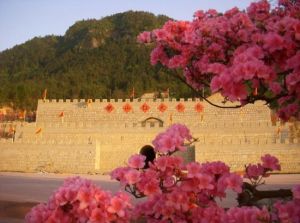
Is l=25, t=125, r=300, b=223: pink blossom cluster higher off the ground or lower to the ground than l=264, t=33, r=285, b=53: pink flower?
lower

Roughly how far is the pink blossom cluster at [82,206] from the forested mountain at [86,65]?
29.2 metres

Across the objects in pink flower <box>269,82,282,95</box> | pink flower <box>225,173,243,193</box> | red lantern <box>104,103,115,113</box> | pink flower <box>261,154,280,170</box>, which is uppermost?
red lantern <box>104,103,115,113</box>

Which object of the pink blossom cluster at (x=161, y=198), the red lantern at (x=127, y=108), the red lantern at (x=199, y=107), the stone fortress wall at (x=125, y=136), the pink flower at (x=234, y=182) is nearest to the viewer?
the pink blossom cluster at (x=161, y=198)

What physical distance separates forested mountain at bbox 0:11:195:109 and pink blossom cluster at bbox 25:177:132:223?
29.2m

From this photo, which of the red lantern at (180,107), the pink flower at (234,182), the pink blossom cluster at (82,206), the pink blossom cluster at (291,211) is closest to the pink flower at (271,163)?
the pink flower at (234,182)

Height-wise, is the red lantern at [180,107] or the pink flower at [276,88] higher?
the red lantern at [180,107]

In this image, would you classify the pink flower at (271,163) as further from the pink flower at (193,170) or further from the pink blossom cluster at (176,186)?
the pink flower at (193,170)

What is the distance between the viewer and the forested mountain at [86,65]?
47281 mm

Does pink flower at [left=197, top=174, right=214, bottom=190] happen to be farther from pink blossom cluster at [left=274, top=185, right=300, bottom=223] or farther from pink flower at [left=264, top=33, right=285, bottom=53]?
pink flower at [left=264, top=33, right=285, bottom=53]

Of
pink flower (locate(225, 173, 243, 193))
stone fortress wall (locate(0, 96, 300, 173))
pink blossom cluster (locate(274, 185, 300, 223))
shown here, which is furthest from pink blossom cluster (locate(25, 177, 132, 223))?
stone fortress wall (locate(0, 96, 300, 173))

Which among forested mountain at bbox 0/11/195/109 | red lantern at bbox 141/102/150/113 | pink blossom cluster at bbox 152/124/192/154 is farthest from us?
forested mountain at bbox 0/11/195/109

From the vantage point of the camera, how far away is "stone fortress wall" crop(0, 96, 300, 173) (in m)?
19.4

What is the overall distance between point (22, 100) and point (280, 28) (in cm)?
4203

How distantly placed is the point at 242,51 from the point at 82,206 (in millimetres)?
1478
